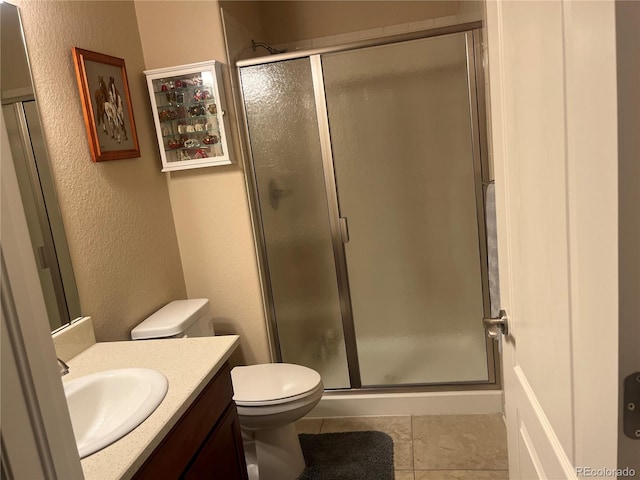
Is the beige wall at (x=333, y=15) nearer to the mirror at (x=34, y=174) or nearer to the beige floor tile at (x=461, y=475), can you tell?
the mirror at (x=34, y=174)

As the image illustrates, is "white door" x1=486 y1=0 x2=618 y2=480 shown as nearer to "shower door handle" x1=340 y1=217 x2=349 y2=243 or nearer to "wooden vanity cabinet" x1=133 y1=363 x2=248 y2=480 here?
"wooden vanity cabinet" x1=133 y1=363 x2=248 y2=480


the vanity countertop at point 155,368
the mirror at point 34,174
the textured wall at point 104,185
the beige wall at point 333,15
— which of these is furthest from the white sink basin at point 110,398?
the beige wall at point 333,15

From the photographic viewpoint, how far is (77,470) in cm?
60

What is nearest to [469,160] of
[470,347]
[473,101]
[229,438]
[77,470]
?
[473,101]

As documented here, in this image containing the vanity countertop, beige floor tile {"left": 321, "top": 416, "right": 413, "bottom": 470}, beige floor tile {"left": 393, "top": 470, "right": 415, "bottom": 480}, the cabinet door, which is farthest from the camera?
beige floor tile {"left": 321, "top": 416, "right": 413, "bottom": 470}

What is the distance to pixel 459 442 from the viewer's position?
7.03ft

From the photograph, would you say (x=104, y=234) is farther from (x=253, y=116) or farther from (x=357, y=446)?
(x=357, y=446)

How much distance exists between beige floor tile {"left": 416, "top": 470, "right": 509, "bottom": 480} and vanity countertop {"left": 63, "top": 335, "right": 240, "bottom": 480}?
1.07 m

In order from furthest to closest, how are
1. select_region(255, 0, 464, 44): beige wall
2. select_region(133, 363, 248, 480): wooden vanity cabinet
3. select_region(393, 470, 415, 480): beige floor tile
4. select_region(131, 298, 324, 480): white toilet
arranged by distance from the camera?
select_region(255, 0, 464, 44): beige wall
select_region(393, 470, 415, 480): beige floor tile
select_region(131, 298, 324, 480): white toilet
select_region(133, 363, 248, 480): wooden vanity cabinet

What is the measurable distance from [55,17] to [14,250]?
4.78 ft

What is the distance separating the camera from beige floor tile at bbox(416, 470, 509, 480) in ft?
6.25

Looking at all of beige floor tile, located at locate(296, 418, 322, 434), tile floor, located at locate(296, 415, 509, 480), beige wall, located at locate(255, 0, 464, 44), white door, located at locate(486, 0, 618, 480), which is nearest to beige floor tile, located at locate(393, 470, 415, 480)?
tile floor, located at locate(296, 415, 509, 480)

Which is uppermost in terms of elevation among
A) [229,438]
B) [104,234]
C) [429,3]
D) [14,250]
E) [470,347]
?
[429,3]

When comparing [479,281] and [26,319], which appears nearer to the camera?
[26,319]
